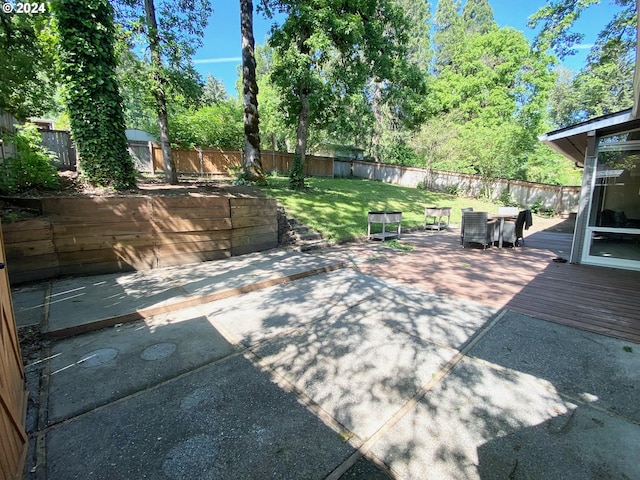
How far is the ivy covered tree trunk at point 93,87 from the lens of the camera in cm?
496

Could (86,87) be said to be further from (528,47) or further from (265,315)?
(528,47)

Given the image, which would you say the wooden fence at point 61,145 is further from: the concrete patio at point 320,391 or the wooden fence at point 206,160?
the concrete patio at point 320,391

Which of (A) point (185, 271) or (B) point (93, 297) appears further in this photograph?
(A) point (185, 271)

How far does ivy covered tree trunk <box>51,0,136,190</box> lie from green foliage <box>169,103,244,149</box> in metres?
9.53

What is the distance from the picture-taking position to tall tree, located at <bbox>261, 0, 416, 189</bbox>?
960 cm

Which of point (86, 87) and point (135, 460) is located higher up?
point (86, 87)

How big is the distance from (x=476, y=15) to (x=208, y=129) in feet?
105

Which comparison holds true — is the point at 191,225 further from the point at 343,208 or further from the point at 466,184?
the point at 466,184


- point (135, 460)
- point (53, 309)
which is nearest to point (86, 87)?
point (53, 309)

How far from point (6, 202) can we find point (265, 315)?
4515 mm

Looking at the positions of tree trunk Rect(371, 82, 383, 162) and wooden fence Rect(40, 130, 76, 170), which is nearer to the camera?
wooden fence Rect(40, 130, 76, 170)

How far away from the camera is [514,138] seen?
16172 millimetres

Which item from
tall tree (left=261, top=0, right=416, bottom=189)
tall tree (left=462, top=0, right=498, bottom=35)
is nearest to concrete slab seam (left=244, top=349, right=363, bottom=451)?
tall tree (left=261, top=0, right=416, bottom=189)

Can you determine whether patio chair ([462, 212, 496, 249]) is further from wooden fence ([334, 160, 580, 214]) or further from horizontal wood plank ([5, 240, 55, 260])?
horizontal wood plank ([5, 240, 55, 260])
